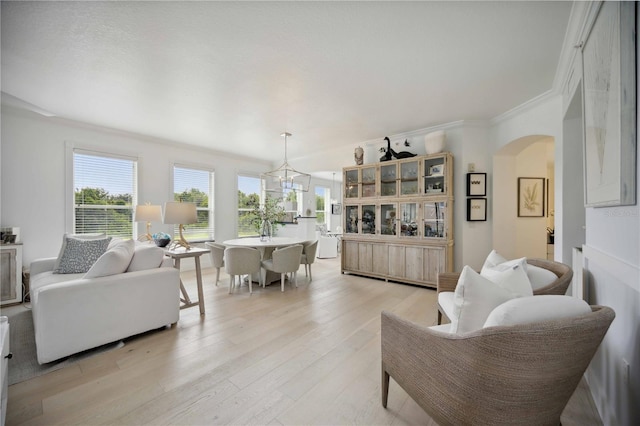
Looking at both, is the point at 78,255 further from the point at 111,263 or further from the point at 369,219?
the point at 369,219

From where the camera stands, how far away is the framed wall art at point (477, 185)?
13.4 feet

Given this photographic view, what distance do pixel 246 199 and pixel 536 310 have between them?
20.2 feet

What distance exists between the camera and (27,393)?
174 cm

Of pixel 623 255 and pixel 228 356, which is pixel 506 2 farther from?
pixel 228 356

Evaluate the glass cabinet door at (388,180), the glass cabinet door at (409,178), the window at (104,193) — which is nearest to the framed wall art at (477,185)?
the glass cabinet door at (409,178)

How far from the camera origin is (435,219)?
4215 millimetres

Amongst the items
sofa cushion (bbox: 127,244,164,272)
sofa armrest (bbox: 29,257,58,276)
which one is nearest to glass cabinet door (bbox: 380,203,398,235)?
sofa cushion (bbox: 127,244,164,272)

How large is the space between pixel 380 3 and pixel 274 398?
2.69 m

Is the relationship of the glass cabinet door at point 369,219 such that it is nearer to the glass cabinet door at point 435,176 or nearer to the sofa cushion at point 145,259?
the glass cabinet door at point 435,176

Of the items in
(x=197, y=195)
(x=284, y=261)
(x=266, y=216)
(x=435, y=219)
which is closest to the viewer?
(x=284, y=261)

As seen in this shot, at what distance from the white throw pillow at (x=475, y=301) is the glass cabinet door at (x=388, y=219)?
3.35 meters

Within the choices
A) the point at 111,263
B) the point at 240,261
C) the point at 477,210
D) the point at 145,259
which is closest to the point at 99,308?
the point at 111,263

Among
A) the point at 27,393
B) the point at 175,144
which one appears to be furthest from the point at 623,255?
the point at 175,144

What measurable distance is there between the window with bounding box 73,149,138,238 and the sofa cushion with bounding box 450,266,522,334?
17.6 ft
